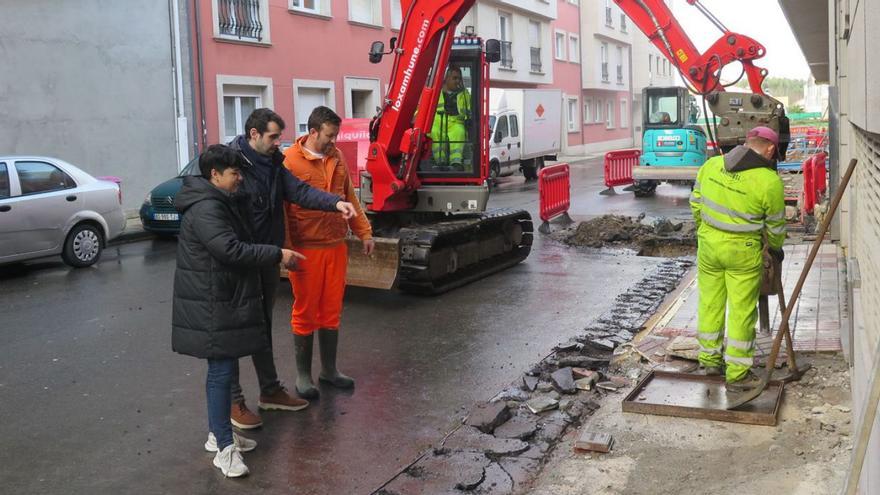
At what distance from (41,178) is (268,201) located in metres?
7.66

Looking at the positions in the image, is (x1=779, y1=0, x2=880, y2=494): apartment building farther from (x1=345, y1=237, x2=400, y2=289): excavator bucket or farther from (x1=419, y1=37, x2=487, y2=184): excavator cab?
(x1=419, y1=37, x2=487, y2=184): excavator cab

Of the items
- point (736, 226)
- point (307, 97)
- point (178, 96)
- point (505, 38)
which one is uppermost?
point (505, 38)

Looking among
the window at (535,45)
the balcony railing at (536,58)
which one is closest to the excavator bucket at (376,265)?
the window at (535,45)

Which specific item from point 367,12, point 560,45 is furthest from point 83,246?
point 560,45

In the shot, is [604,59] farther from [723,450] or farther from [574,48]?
[723,450]

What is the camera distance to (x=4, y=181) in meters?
11.6

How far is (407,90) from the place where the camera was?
Result: 9.92m

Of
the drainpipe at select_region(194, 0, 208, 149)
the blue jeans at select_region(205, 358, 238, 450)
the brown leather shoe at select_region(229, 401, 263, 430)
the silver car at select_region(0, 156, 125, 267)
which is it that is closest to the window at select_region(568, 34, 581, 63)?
the drainpipe at select_region(194, 0, 208, 149)

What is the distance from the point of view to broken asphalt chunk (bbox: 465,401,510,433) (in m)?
5.55

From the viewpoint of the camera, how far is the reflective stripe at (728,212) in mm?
5852

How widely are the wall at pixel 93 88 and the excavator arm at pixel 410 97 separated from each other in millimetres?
9415

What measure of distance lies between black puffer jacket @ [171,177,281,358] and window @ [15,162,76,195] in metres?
8.09

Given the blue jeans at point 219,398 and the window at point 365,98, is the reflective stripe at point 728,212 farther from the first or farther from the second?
the window at point 365,98

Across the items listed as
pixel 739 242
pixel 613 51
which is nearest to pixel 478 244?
pixel 739 242
